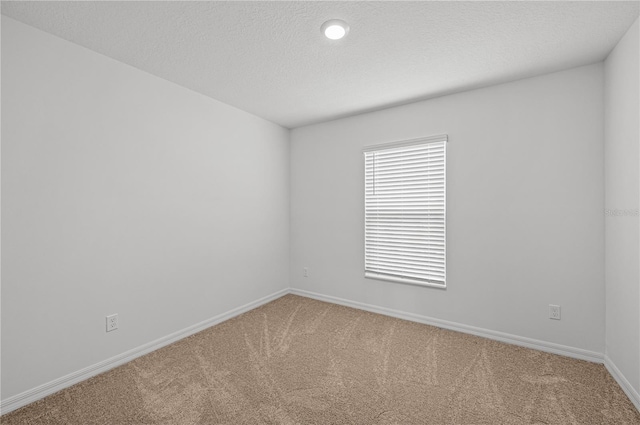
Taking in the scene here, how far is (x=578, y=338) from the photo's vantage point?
2373mm

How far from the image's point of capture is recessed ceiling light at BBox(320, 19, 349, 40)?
1811 millimetres

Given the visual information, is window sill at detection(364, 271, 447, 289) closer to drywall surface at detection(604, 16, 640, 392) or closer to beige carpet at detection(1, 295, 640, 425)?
beige carpet at detection(1, 295, 640, 425)

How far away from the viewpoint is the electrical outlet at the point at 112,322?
226 cm

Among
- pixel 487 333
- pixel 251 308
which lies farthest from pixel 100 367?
pixel 487 333

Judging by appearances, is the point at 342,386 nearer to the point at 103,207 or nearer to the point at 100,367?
the point at 100,367

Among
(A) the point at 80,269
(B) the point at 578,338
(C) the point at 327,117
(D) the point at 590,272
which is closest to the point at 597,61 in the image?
(D) the point at 590,272

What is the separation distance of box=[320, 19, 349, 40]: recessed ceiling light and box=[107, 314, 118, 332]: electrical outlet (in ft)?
8.81

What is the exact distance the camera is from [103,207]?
2.23m

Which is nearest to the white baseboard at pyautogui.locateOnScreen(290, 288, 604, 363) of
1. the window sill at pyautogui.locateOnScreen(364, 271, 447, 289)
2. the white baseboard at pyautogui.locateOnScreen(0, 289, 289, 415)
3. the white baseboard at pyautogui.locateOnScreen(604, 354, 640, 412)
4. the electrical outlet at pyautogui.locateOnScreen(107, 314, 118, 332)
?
the white baseboard at pyautogui.locateOnScreen(604, 354, 640, 412)

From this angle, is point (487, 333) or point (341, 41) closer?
point (341, 41)

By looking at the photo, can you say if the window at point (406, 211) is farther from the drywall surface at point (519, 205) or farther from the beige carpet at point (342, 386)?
the beige carpet at point (342, 386)

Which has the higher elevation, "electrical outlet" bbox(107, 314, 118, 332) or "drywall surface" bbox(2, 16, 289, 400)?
"drywall surface" bbox(2, 16, 289, 400)

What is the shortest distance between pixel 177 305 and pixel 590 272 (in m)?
3.67

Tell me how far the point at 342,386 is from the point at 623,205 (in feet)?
7.69
